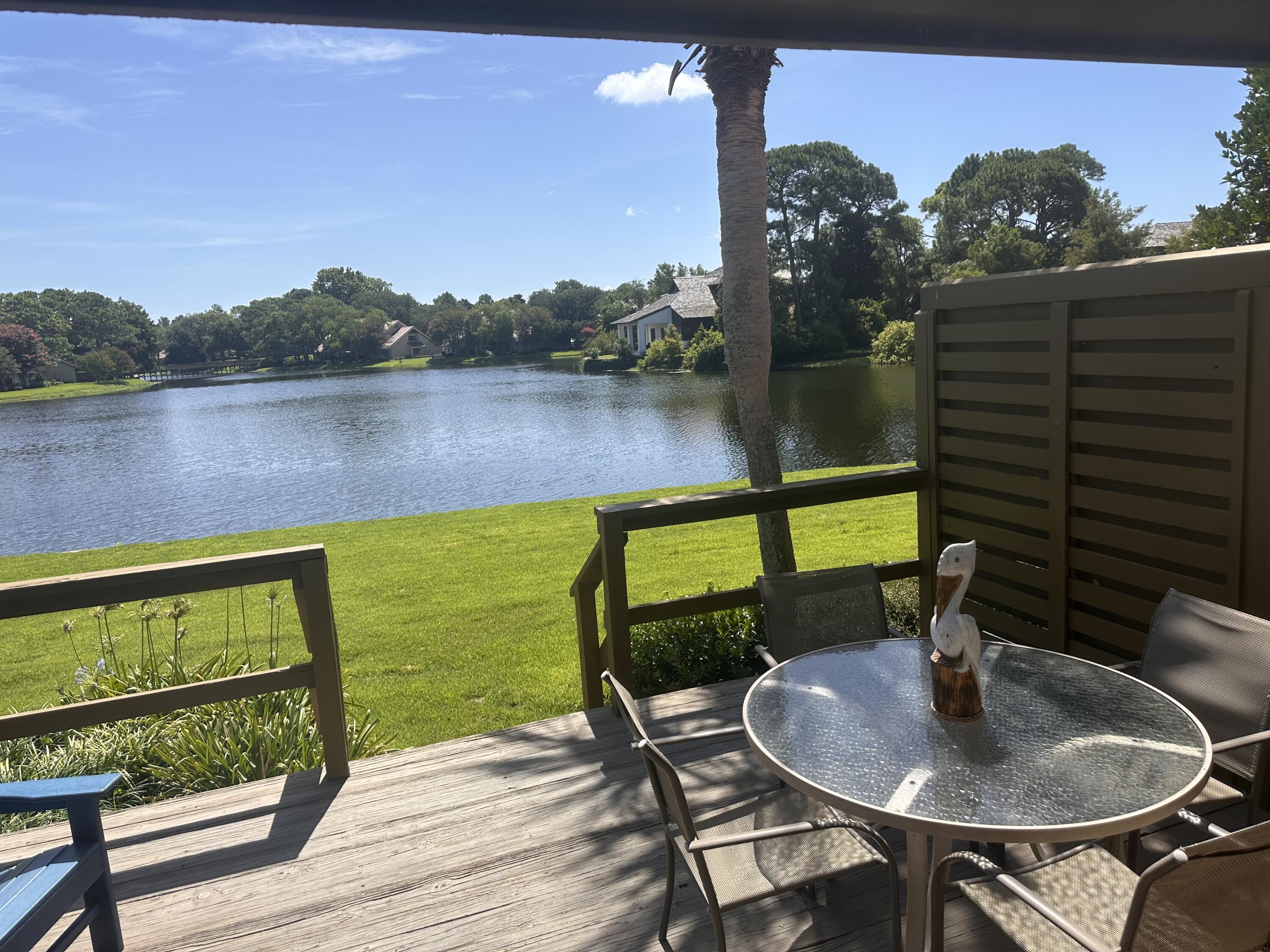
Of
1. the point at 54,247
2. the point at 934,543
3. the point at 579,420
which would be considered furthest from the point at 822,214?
the point at 54,247

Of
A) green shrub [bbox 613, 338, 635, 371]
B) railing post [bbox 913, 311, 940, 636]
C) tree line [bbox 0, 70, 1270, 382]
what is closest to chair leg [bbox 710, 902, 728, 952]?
railing post [bbox 913, 311, 940, 636]

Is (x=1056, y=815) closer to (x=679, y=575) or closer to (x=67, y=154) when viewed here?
(x=679, y=575)

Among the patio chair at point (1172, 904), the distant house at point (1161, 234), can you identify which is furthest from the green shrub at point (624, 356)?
the patio chair at point (1172, 904)

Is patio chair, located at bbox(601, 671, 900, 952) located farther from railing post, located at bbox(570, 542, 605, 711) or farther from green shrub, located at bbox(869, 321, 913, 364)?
green shrub, located at bbox(869, 321, 913, 364)

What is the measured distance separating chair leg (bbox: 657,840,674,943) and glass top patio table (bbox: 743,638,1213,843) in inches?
20.0

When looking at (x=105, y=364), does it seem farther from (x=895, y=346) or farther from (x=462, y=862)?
(x=462, y=862)

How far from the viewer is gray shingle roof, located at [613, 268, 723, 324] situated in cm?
5600

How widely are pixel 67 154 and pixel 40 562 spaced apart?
9636 centimetres

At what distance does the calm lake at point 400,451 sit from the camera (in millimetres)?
18875

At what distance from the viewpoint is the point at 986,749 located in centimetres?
212

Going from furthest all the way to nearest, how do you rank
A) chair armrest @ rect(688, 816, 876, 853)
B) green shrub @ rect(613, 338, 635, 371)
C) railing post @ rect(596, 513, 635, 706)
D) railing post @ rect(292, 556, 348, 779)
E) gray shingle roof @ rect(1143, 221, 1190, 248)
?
green shrub @ rect(613, 338, 635, 371), gray shingle roof @ rect(1143, 221, 1190, 248), railing post @ rect(596, 513, 635, 706), railing post @ rect(292, 556, 348, 779), chair armrest @ rect(688, 816, 876, 853)

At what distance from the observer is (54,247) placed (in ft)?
308

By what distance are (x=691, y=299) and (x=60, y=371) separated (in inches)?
1990

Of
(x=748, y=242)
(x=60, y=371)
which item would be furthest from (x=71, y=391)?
(x=748, y=242)
